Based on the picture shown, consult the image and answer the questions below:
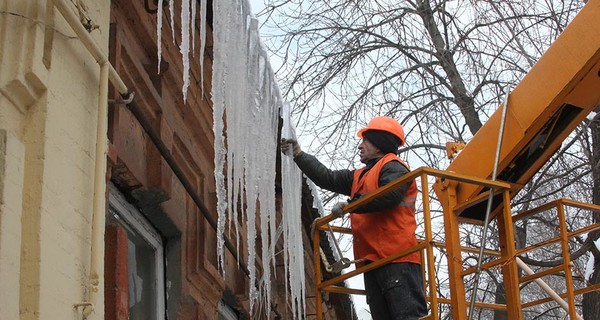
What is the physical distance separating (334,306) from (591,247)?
10.6ft

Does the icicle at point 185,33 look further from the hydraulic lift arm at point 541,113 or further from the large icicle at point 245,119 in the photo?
the hydraulic lift arm at point 541,113

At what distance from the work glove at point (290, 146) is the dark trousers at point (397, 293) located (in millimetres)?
1114

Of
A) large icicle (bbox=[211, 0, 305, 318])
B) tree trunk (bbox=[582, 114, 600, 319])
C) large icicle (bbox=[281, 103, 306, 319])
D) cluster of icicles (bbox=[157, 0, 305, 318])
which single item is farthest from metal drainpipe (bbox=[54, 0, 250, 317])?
tree trunk (bbox=[582, 114, 600, 319])

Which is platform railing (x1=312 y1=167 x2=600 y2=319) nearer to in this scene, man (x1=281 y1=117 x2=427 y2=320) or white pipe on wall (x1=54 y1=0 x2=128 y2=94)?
man (x1=281 y1=117 x2=427 y2=320)

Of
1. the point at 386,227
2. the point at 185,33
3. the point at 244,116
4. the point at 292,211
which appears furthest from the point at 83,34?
the point at 292,211

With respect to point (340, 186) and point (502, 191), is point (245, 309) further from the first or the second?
point (502, 191)

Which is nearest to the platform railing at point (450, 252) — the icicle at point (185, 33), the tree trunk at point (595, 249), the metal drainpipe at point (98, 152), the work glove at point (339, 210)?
the work glove at point (339, 210)

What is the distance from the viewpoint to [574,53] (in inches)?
228

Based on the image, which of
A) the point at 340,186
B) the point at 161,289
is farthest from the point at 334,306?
the point at 161,289

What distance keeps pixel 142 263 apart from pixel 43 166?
215cm

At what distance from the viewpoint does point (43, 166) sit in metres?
3.71

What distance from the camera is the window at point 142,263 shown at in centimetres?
544

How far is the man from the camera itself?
18.9ft

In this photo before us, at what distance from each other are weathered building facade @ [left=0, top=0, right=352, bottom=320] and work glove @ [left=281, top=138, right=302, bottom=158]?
579 millimetres
